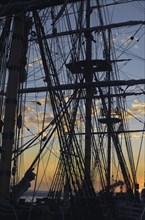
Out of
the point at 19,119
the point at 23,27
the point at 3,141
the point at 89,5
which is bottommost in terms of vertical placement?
the point at 3,141

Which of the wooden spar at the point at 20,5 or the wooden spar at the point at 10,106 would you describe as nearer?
the wooden spar at the point at 10,106

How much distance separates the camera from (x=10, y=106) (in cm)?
1016

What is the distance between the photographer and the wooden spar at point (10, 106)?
9680 millimetres

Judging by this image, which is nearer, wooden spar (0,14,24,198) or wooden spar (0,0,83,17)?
wooden spar (0,14,24,198)

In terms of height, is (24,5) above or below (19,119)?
above

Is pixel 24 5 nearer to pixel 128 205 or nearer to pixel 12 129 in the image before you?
pixel 12 129

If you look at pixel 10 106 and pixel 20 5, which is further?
pixel 20 5

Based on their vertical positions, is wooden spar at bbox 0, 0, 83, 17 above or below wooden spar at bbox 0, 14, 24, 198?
above

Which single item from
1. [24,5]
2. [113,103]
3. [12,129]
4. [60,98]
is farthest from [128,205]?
[113,103]

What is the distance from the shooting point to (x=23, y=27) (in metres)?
11.2

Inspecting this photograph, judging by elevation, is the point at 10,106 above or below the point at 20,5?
below

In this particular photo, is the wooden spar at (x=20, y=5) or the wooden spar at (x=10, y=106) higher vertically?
the wooden spar at (x=20, y=5)

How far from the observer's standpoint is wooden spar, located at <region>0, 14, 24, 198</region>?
9.68m

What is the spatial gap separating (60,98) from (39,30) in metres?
2.15
